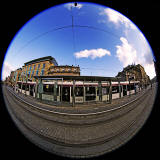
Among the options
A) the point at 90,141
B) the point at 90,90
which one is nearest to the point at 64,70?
the point at 90,90

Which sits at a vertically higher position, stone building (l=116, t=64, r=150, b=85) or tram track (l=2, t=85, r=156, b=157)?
stone building (l=116, t=64, r=150, b=85)

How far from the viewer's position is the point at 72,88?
3.06 feet

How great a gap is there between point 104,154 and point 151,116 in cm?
78

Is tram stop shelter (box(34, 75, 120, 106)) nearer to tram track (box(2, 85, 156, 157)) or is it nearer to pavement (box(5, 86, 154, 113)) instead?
pavement (box(5, 86, 154, 113))

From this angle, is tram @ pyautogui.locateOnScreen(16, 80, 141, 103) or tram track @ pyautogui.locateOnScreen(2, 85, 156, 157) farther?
tram @ pyautogui.locateOnScreen(16, 80, 141, 103)

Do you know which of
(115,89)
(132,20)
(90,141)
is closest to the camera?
(90,141)

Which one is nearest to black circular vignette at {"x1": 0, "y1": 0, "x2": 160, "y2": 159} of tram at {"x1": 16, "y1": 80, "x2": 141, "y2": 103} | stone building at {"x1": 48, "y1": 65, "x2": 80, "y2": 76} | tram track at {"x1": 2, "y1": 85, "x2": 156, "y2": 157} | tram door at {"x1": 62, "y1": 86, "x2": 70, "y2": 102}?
tram track at {"x1": 2, "y1": 85, "x2": 156, "y2": 157}

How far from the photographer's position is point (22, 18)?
93 cm

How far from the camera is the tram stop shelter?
94cm

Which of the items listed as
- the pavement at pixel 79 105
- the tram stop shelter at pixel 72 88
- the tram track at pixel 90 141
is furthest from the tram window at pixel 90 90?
the tram track at pixel 90 141

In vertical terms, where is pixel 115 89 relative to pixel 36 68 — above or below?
below

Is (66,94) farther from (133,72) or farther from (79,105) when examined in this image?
(133,72)

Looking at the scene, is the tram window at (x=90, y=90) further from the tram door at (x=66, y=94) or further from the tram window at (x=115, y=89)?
the tram window at (x=115, y=89)

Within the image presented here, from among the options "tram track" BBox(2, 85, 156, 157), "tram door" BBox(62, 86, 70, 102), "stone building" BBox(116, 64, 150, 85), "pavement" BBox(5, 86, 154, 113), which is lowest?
"tram track" BBox(2, 85, 156, 157)
